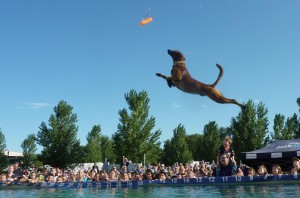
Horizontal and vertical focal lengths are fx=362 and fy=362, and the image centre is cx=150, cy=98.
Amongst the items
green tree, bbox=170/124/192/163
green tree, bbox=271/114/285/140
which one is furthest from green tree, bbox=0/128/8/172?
green tree, bbox=271/114/285/140

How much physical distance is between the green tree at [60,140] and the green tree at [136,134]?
5.88m

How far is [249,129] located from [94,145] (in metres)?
23.2

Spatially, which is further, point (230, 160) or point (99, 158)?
point (99, 158)

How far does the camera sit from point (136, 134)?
114ft

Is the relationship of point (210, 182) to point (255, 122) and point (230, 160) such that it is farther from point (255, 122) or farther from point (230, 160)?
point (255, 122)

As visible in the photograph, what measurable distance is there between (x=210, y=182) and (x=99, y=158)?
40285mm

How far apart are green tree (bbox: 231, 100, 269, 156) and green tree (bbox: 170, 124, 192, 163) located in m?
6.73

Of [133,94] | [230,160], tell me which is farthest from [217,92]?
[133,94]

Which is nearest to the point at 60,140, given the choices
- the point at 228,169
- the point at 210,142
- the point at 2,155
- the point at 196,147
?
the point at 2,155

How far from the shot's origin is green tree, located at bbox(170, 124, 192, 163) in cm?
4362

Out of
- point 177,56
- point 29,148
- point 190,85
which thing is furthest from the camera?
point 29,148

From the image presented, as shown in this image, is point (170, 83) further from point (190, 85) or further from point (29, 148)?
point (29, 148)

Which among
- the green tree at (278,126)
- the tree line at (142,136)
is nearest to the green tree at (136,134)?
the tree line at (142,136)

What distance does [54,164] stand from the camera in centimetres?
3775
